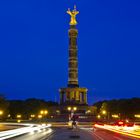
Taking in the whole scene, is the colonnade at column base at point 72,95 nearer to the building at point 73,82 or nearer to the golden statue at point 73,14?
the building at point 73,82

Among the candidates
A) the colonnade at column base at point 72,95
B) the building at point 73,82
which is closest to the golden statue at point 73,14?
the building at point 73,82

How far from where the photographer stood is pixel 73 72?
149875mm

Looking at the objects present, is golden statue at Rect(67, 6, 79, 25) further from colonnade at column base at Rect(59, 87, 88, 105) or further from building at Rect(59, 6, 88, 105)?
colonnade at column base at Rect(59, 87, 88, 105)

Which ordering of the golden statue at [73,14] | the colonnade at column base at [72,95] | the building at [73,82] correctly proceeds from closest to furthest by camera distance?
the building at [73,82] < the colonnade at column base at [72,95] < the golden statue at [73,14]

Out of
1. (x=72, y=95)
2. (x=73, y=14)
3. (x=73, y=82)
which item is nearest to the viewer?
(x=73, y=82)

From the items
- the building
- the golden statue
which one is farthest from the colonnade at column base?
the golden statue

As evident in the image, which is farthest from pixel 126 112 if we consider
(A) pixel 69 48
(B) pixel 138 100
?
(A) pixel 69 48

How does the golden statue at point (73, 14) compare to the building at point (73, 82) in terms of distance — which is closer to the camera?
the building at point (73, 82)

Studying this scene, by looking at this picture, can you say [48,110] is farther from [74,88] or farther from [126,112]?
[126,112]

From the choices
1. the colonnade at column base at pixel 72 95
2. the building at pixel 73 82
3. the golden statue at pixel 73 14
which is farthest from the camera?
the golden statue at pixel 73 14

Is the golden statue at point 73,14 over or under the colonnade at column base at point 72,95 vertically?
over

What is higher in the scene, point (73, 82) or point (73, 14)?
point (73, 14)

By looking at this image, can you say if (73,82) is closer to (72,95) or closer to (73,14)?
(72,95)

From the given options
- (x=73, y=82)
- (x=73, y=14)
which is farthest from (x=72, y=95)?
(x=73, y=14)
